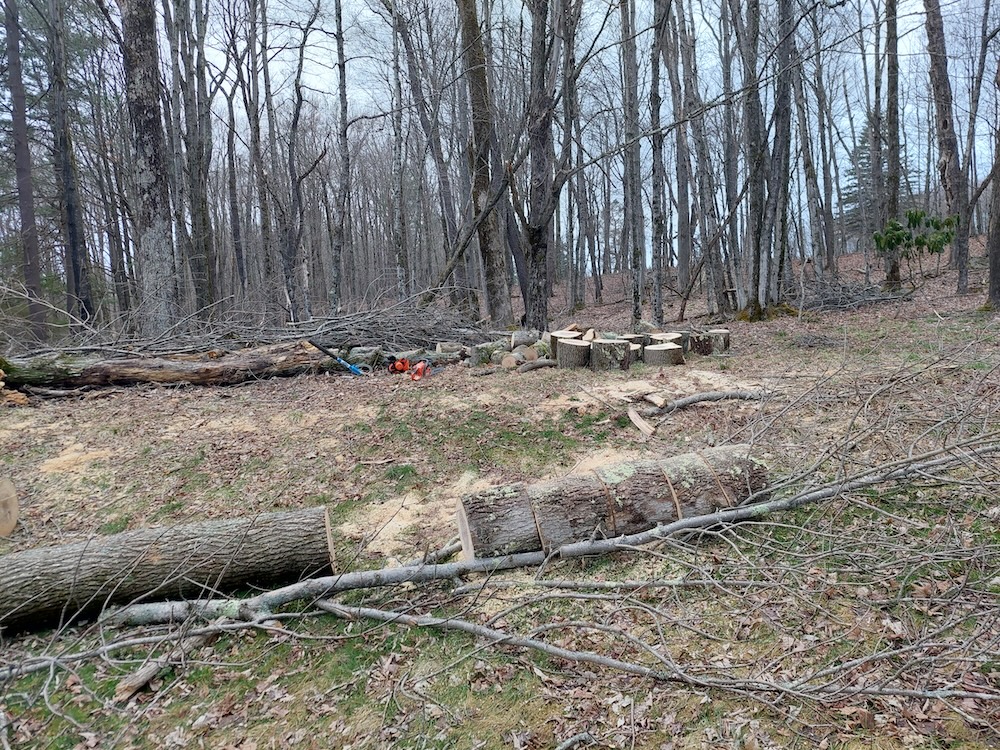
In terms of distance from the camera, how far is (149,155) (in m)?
9.01

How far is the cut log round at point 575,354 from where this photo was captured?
7.59 metres

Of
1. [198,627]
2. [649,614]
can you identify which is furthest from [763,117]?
[198,627]

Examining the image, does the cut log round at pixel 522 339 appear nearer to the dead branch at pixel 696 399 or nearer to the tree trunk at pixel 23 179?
the dead branch at pixel 696 399

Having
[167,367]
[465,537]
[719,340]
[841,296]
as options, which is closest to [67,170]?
[167,367]

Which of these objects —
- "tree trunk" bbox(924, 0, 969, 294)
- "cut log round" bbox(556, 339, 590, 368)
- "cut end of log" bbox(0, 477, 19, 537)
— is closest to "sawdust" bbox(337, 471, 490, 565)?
"cut end of log" bbox(0, 477, 19, 537)

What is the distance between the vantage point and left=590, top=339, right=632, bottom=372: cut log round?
24.5 ft

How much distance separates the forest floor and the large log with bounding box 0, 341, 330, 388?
5.98 feet

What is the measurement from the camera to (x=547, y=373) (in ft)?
24.2

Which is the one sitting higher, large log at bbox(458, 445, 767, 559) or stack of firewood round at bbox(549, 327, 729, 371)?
stack of firewood round at bbox(549, 327, 729, 371)

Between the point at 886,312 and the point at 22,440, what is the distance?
13996 millimetres

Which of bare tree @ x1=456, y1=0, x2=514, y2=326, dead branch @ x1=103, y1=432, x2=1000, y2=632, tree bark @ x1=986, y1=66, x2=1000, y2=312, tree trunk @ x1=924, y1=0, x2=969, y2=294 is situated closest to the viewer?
dead branch @ x1=103, y1=432, x2=1000, y2=632

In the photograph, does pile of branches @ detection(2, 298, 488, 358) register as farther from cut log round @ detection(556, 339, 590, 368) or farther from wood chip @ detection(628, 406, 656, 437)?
wood chip @ detection(628, 406, 656, 437)

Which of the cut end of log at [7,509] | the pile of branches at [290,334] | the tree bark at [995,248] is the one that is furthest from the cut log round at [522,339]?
the tree bark at [995,248]

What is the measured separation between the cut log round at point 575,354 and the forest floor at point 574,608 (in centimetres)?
200
